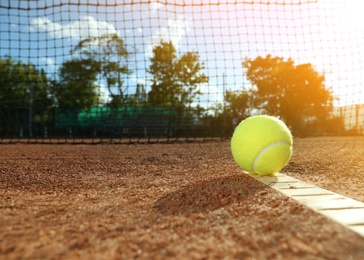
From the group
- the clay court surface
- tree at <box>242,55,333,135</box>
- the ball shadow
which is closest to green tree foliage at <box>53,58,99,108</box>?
tree at <box>242,55,333,135</box>

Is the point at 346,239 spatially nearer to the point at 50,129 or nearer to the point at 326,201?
the point at 326,201

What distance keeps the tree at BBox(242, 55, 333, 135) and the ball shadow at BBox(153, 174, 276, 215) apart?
1220 inches

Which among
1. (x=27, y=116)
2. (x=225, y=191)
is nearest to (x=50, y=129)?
(x=27, y=116)

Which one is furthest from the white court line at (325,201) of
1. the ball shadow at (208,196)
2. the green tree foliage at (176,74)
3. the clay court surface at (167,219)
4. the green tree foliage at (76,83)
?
the green tree foliage at (76,83)

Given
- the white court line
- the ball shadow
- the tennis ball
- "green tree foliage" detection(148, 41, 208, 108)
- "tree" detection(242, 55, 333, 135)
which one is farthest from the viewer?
"tree" detection(242, 55, 333, 135)

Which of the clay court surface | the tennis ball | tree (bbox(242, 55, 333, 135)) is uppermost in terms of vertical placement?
tree (bbox(242, 55, 333, 135))

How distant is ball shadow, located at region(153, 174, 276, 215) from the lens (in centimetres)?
267

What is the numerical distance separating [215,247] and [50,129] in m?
23.6

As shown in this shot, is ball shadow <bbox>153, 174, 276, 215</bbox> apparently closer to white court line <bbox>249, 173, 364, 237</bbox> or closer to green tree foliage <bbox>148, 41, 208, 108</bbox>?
white court line <bbox>249, 173, 364, 237</bbox>

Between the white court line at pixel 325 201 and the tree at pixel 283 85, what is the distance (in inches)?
1213

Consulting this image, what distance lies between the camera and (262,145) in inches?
151

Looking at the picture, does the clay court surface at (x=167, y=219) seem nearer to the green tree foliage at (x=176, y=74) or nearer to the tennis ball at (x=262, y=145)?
the tennis ball at (x=262, y=145)

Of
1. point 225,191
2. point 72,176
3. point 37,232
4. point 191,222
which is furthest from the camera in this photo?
point 72,176

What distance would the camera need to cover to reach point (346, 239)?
6.38 feet
